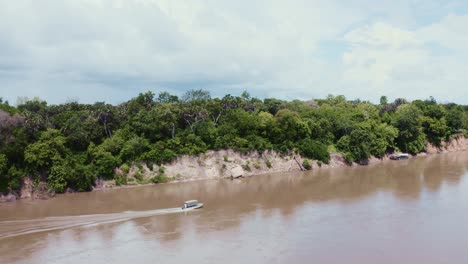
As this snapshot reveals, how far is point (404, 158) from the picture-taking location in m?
51.0

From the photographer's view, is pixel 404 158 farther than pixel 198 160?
Yes

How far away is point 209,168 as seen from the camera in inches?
1567

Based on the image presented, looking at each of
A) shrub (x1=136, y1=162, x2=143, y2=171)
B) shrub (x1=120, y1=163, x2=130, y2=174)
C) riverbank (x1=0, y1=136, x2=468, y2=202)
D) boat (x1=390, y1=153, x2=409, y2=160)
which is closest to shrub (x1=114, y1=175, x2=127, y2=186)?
riverbank (x1=0, y1=136, x2=468, y2=202)

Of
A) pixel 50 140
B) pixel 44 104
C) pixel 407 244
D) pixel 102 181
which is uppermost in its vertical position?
pixel 44 104

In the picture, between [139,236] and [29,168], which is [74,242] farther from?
[29,168]

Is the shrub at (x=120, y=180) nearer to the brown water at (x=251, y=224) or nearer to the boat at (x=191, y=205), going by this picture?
the brown water at (x=251, y=224)

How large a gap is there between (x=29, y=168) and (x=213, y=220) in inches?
712

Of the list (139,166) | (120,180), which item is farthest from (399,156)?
(120,180)

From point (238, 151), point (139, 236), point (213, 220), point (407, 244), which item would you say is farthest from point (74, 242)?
point (238, 151)

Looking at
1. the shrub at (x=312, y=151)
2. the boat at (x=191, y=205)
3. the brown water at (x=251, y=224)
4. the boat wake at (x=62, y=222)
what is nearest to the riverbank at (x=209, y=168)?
the shrub at (x=312, y=151)

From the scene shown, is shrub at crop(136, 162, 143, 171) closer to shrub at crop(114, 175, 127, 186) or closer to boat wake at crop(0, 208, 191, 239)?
shrub at crop(114, 175, 127, 186)

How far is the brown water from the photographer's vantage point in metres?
18.8

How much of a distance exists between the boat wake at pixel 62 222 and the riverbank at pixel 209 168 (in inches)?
307

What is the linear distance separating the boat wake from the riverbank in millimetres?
7791
